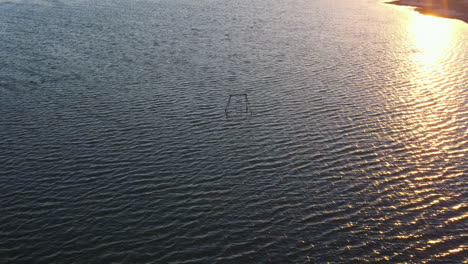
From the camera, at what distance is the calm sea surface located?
1065 inches

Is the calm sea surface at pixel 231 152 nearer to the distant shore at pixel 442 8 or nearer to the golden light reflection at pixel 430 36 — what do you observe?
the golden light reflection at pixel 430 36

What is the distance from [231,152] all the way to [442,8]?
103m

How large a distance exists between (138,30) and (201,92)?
42587 millimetres

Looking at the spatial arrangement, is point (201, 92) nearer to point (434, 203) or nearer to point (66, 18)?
point (434, 203)

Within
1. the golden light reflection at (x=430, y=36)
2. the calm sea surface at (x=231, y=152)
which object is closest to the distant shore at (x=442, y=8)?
the golden light reflection at (x=430, y=36)

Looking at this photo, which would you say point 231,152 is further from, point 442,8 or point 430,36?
point 442,8

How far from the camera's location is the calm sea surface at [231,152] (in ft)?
88.7

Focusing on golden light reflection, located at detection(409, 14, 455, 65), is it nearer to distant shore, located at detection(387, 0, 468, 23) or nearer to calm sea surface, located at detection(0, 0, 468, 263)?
calm sea surface, located at detection(0, 0, 468, 263)

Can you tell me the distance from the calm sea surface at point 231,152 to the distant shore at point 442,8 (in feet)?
130

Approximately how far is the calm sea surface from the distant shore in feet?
130

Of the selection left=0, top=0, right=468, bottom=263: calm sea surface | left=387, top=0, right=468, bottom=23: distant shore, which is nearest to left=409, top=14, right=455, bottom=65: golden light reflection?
left=0, top=0, right=468, bottom=263: calm sea surface

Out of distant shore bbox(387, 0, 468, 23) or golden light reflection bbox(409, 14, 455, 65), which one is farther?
distant shore bbox(387, 0, 468, 23)

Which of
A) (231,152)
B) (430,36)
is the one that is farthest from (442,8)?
(231,152)

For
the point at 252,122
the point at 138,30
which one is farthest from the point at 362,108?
the point at 138,30
